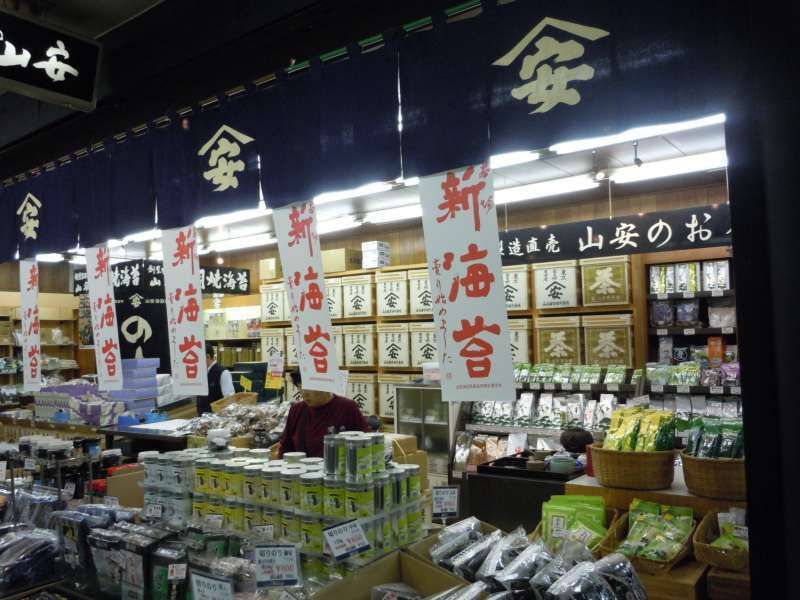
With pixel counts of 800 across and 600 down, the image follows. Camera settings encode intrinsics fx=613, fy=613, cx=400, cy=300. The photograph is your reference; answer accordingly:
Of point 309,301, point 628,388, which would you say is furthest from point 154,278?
point 628,388

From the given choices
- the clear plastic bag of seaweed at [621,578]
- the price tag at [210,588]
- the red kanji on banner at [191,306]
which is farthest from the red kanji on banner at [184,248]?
the clear plastic bag of seaweed at [621,578]

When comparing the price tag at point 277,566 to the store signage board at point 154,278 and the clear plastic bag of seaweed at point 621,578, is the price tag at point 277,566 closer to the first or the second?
the clear plastic bag of seaweed at point 621,578

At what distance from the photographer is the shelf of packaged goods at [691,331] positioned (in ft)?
19.4

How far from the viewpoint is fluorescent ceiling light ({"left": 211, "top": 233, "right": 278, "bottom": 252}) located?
973 centimetres

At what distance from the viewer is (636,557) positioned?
101 inches

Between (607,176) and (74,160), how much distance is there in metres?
5.10

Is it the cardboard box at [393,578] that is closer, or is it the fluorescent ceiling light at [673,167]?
the cardboard box at [393,578]

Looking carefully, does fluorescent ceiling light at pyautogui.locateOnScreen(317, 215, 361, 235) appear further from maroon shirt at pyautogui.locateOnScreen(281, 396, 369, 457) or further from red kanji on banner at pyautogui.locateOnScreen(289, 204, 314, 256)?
red kanji on banner at pyautogui.locateOnScreen(289, 204, 314, 256)

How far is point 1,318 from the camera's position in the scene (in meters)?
11.5

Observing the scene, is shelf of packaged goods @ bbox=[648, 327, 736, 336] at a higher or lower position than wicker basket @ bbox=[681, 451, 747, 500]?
higher

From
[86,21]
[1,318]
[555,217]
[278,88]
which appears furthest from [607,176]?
[1,318]

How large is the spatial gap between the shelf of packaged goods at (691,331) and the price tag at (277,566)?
5242 mm

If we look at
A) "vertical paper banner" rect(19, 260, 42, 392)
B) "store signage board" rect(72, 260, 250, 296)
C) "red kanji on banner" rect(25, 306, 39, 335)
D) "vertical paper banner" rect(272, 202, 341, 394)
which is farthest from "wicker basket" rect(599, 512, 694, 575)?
"store signage board" rect(72, 260, 250, 296)

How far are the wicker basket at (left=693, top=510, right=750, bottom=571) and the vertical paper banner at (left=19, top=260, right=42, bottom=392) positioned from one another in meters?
4.53
